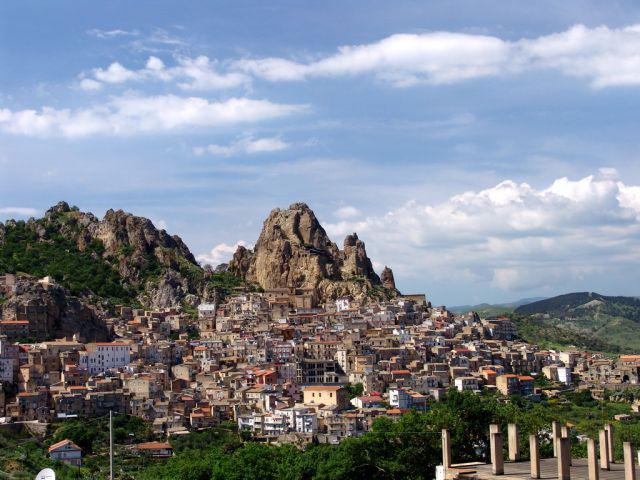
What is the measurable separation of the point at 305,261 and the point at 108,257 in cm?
1975

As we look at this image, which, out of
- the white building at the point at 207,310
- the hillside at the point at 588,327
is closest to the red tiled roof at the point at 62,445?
the white building at the point at 207,310

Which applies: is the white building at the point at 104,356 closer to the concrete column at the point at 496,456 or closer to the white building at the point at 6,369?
the white building at the point at 6,369

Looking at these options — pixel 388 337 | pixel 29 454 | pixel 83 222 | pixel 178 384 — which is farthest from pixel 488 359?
pixel 83 222

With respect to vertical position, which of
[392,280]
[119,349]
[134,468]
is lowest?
[134,468]

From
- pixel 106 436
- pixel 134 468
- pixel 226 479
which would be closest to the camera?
pixel 226 479

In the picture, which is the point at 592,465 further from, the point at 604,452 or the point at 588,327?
the point at 588,327

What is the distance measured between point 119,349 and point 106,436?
1592 cm

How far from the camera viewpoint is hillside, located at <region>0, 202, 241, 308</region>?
87438 mm

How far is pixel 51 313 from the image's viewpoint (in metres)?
69.9

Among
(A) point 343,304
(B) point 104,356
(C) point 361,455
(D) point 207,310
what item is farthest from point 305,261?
(C) point 361,455

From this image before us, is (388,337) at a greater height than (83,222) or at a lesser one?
lesser

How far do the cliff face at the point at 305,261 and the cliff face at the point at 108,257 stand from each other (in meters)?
7.20

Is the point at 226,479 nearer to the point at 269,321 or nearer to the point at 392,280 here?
the point at 269,321

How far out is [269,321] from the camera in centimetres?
8306
